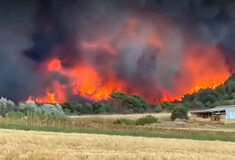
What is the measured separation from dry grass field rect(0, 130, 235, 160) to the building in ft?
203

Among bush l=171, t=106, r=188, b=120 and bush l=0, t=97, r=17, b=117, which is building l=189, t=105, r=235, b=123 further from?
Result: bush l=0, t=97, r=17, b=117

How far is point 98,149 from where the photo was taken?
32406mm

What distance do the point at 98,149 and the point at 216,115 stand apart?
240 feet

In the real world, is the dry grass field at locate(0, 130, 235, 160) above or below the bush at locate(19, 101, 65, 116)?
below

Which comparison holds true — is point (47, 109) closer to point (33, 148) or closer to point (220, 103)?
point (33, 148)

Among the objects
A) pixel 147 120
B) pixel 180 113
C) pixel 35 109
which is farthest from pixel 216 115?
pixel 35 109

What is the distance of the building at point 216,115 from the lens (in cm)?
9928

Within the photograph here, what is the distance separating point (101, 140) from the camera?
119ft

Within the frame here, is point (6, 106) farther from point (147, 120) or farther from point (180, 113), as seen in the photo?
point (180, 113)

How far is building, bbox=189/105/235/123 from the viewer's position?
99.3 m

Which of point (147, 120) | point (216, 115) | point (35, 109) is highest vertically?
point (216, 115)

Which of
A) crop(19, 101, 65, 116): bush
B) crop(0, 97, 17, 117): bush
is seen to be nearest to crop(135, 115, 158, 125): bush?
crop(19, 101, 65, 116): bush

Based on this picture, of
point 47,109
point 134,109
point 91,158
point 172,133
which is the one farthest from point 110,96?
point 91,158

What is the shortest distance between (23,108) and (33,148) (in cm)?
4524
